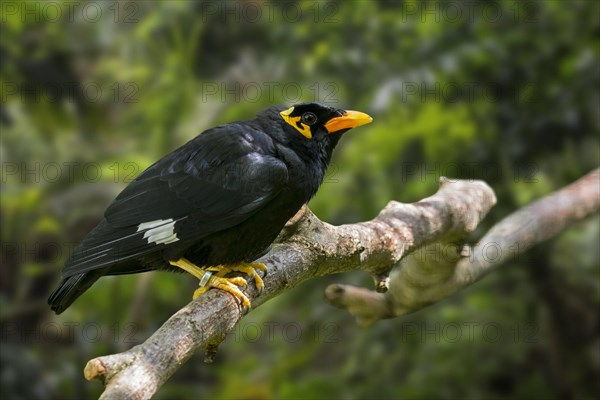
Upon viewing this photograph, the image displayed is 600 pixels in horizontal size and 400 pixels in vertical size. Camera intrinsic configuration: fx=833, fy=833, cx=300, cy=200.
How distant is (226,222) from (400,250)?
0.61 m

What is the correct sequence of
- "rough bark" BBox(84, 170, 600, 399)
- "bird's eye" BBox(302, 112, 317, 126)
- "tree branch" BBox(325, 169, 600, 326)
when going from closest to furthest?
"rough bark" BBox(84, 170, 600, 399)
"bird's eye" BBox(302, 112, 317, 126)
"tree branch" BBox(325, 169, 600, 326)

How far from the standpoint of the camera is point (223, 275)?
8.41 ft

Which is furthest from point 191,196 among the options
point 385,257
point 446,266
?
point 446,266

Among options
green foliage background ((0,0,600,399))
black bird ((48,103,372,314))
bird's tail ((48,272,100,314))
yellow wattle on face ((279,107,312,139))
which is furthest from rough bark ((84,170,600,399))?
green foliage background ((0,0,600,399))

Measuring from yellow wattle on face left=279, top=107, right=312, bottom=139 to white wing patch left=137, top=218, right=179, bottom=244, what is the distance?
0.51 m

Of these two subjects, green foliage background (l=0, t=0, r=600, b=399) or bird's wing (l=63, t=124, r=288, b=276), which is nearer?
bird's wing (l=63, t=124, r=288, b=276)

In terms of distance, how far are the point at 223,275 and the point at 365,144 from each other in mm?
1607

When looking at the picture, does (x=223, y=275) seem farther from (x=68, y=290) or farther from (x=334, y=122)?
(x=334, y=122)

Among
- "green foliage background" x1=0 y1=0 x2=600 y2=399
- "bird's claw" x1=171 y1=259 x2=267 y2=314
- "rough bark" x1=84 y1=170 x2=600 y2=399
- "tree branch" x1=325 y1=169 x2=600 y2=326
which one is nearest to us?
"rough bark" x1=84 y1=170 x2=600 y2=399

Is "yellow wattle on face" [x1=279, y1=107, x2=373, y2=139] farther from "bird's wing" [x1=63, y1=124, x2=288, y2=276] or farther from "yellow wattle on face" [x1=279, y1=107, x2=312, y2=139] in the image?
"bird's wing" [x1=63, y1=124, x2=288, y2=276]

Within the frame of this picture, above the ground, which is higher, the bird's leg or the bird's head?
the bird's head

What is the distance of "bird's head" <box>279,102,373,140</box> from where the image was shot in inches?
106

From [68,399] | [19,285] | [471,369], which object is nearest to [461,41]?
[471,369]

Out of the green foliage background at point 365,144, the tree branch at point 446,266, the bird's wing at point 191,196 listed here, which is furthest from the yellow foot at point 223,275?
the green foliage background at point 365,144
